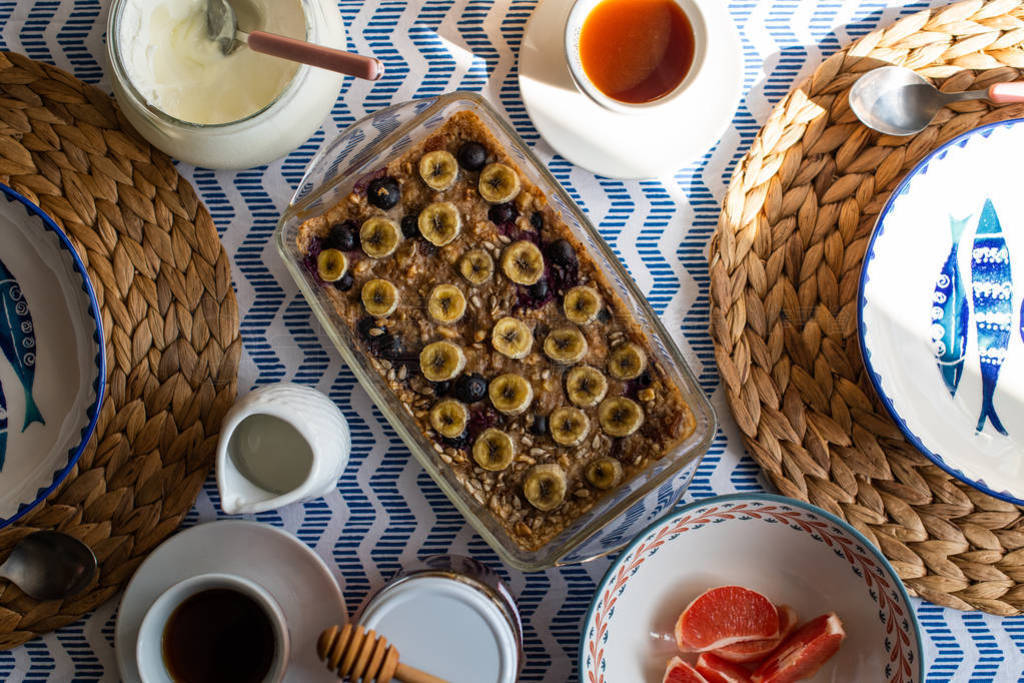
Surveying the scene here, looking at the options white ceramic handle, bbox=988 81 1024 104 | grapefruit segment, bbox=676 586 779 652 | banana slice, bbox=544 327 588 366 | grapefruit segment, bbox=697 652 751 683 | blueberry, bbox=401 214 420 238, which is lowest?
grapefruit segment, bbox=697 652 751 683

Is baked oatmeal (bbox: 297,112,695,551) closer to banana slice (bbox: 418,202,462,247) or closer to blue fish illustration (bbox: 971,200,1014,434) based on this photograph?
banana slice (bbox: 418,202,462,247)

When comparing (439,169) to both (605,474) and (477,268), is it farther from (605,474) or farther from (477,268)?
(605,474)

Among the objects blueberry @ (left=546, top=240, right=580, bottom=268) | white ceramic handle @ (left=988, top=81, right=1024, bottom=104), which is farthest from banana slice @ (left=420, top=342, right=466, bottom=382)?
white ceramic handle @ (left=988, top=81, right=1024, bottom=104)

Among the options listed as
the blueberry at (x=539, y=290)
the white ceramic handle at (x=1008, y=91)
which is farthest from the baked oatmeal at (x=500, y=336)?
the white ceramic handle at (x=1008, y=91)

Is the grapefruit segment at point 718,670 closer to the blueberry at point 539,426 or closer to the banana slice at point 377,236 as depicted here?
the blueberry at point 539,426

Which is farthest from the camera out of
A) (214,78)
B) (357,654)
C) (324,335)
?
(324,335)

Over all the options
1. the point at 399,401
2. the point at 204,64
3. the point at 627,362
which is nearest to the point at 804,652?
the point at 627,362
